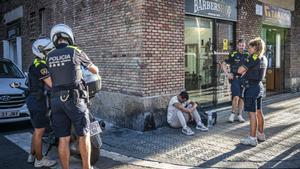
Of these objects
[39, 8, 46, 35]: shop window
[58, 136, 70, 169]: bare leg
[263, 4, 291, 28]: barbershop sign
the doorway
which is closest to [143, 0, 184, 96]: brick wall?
[58, 136, 70, 169]: bare leg

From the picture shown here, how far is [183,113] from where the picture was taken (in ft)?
24.4

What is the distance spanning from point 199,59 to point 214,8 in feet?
4.62

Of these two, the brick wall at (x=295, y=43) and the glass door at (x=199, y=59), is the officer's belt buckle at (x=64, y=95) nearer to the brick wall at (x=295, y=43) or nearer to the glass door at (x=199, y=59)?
the glass door at (x=199, y=59)

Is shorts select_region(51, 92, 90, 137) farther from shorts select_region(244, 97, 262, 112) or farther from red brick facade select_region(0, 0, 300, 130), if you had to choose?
red brick facade select_region(0, 0, 300, 130)

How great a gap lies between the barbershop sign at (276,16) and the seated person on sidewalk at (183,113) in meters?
5.79

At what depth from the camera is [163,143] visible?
21.6 ft

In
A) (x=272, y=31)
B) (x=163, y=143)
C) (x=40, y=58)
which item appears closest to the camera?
(x=40, y=58)

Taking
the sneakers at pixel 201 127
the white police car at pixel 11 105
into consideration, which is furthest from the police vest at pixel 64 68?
the white police car at pixel 11 105

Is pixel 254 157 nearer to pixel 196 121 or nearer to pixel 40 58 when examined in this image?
pixel 196 121

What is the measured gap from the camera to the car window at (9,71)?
364 inches

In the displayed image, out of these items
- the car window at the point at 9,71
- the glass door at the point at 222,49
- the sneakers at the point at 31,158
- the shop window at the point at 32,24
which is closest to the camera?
the sneakers at the point at 31,158

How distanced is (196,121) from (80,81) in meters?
3.65

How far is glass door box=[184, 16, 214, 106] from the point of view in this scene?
8977mm

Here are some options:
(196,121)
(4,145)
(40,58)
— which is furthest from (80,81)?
(196,121)
